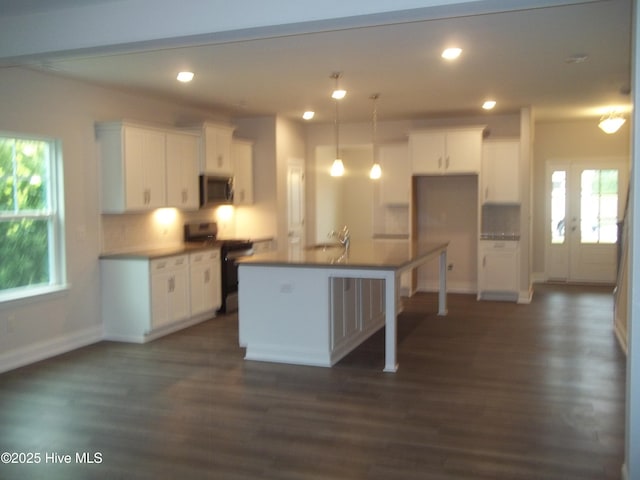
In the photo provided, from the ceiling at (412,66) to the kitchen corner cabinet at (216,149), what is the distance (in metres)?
0.34

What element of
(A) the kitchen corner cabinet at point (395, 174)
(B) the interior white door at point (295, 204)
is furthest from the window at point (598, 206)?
(B) the interior white door at point (295, 204)

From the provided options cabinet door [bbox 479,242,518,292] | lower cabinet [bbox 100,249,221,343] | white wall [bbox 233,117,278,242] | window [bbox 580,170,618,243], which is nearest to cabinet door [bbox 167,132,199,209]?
lower cabinet [bbox 100,249,221,343]

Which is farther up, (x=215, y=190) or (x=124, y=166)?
(x=124, y=166)

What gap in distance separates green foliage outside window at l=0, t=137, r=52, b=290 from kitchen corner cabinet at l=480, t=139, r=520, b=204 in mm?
5695

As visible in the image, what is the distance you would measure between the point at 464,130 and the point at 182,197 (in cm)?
402

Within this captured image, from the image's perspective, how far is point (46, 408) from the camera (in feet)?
14.2

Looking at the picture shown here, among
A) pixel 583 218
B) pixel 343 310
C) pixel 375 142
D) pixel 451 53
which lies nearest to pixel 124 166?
pixel 343 310

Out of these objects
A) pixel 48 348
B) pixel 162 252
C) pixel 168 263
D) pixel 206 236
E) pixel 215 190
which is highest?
pixel 215 190

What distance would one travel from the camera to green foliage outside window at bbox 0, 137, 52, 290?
213 inches

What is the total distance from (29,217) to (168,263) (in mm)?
1472

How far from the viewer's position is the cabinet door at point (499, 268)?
854 centimetres

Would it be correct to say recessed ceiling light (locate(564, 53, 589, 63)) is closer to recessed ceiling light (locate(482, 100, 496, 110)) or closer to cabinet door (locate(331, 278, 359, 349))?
recessed ceiling light (locate(482, 100, 496, 110))

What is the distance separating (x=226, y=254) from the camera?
7.59 metres

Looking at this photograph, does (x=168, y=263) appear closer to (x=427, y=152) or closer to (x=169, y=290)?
(x=169, y=290)
